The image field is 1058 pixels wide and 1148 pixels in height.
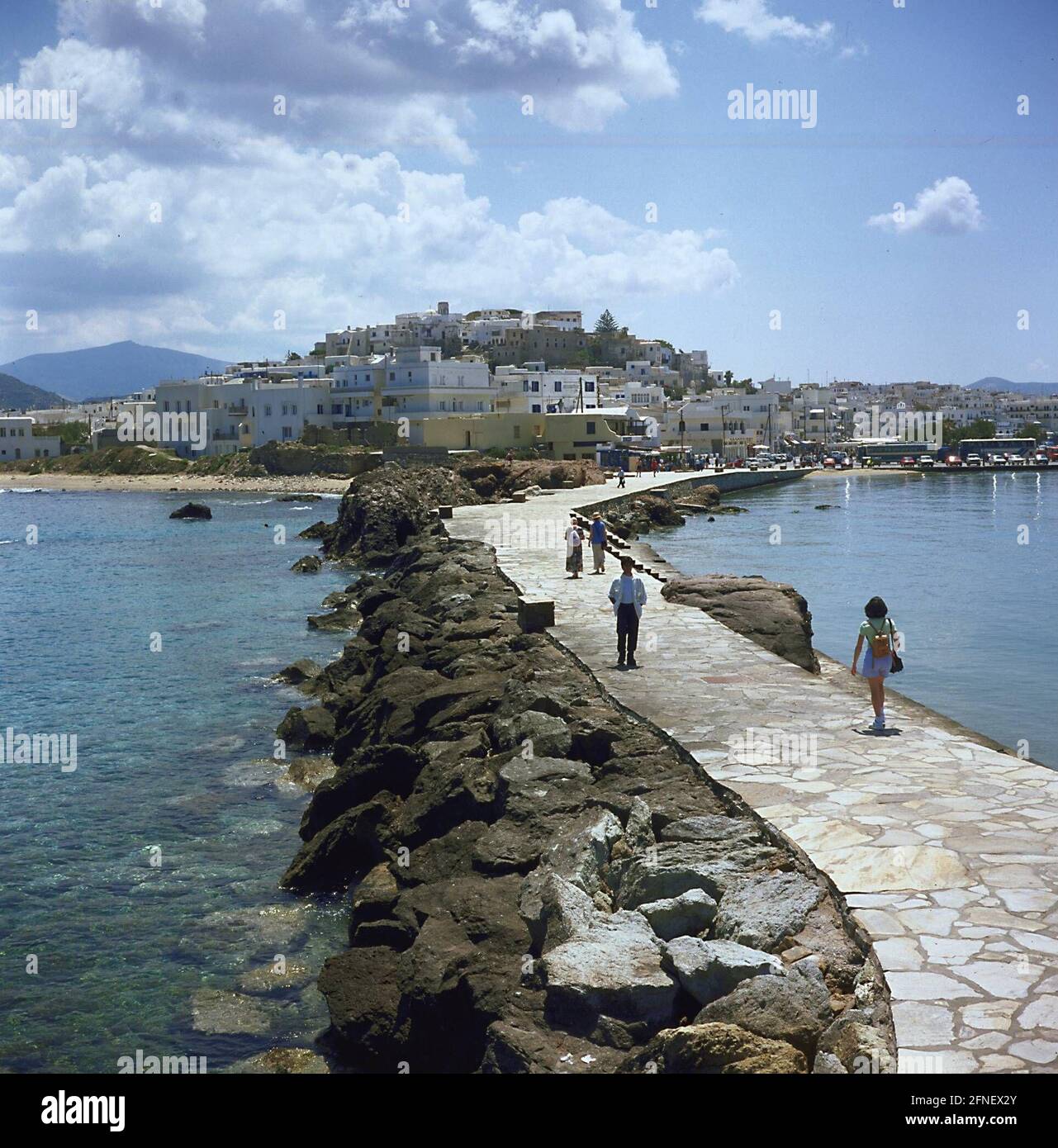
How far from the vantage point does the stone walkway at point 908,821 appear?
17.6ft

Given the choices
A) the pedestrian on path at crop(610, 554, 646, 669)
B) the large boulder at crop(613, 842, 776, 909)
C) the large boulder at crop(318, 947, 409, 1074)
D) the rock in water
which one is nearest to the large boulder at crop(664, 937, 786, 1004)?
the large boulder at crop(613, 842, 776, 909)

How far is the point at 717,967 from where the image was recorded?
18.8ft

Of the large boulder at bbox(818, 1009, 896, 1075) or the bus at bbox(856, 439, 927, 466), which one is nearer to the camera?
the large boulder at bbox(818, 1009, 896, 1075)

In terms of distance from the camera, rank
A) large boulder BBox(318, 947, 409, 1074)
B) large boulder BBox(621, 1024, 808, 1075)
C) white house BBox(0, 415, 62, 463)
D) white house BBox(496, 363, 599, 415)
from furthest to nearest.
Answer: white house BBox(0, 415, 62, 463)
white house BBox(496, 363, 599, 415)
large boulder BBox(318, 947, 409, 1074)
large boulder BBox(621, 1024, 808, 1075)

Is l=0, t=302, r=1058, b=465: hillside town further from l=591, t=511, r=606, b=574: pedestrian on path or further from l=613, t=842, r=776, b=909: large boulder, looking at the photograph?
l=613, t=842, r=776, b=909: large boulder

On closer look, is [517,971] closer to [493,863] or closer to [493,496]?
[493,863]

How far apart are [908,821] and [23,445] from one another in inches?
4672

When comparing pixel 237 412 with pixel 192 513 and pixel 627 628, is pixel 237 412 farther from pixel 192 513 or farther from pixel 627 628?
pixel 627 628

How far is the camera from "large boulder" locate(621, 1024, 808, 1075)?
5.00m
